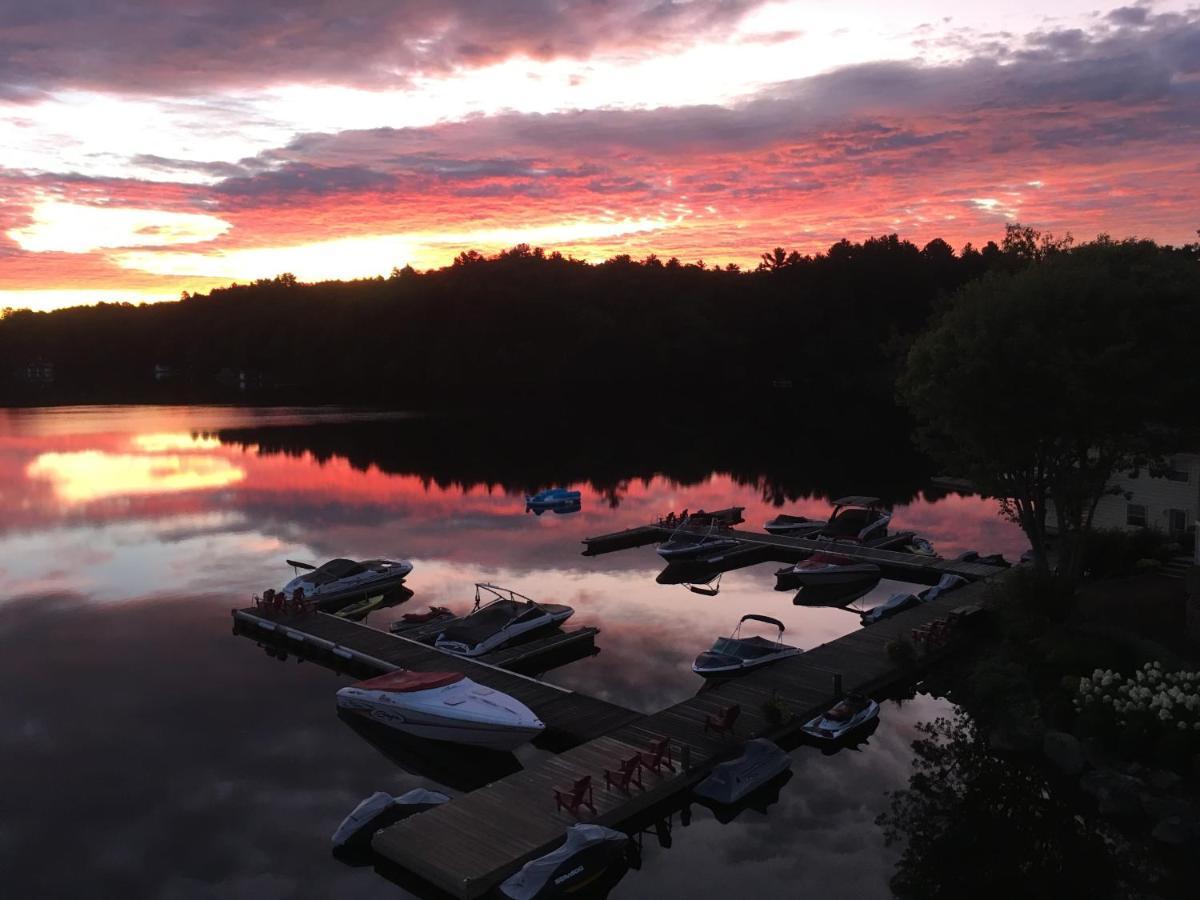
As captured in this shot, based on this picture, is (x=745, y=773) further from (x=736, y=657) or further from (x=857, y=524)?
(x=857, y=524)

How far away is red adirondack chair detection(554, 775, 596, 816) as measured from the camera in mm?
19812

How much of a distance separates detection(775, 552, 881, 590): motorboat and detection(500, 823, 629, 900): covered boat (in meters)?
27.1

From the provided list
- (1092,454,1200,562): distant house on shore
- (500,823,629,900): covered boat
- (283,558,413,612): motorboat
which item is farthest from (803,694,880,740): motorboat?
(283,558,413,612): motorboat

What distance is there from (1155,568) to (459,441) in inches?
3159

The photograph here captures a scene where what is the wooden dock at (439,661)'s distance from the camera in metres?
26.1

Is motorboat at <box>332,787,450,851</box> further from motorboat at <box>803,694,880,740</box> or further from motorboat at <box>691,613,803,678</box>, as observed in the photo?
motorboat at <box>691,613,803,678</box>

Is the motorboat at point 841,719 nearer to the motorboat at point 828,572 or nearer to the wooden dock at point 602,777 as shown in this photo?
the wooden dock at point 602,777

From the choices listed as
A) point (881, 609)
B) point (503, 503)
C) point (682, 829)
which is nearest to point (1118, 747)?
point (682, 829)

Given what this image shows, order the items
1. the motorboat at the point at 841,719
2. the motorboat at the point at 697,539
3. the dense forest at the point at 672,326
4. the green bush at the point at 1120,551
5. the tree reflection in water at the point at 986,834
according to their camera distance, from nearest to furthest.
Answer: the tree reflection in water at the point at 986,834 → the motorboat at the point at 841,719 → the green bush at the point at 1120,551 → the motorboat at the point at 697,539 → the dense forest at the point at 672,326

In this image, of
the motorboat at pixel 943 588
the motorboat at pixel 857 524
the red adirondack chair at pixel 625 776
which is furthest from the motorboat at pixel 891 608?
the red adirondack chair at pixel 625 776

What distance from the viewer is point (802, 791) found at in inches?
929

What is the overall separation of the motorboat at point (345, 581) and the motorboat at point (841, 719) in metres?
23.5

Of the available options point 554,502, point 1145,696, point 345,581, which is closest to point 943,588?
point 1145,696

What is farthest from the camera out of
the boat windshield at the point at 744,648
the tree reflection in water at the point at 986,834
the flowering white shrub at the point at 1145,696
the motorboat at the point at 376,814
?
the boat windshield at the point at 744,648
